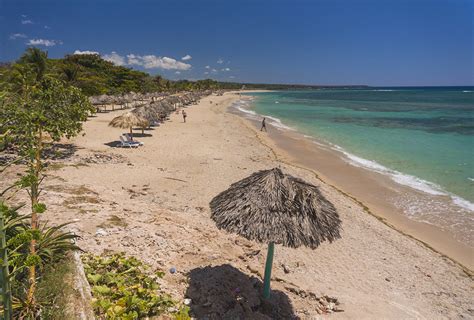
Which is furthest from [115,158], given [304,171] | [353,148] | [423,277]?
[353,148]

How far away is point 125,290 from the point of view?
177 inches

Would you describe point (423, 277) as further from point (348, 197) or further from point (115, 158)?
point (115, 158)

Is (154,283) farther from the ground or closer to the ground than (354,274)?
farther from the ground

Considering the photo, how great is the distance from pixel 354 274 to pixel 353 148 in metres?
15.4

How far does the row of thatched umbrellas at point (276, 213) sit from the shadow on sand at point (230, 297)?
27 cm

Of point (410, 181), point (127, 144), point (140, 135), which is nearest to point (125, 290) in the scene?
point (127, 144)

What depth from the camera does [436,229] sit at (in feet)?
30.4

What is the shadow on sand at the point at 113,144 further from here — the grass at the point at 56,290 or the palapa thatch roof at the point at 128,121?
the grass at the point at 56,290

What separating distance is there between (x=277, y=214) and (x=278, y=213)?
27 millimetres

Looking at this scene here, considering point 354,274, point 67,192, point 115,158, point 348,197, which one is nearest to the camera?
point 354,274

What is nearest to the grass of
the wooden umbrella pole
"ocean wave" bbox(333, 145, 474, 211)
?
the wooden umbrella pole

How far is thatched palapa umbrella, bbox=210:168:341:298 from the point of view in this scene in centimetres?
494

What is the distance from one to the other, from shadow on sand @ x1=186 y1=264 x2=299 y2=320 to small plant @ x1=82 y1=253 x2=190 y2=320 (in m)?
0.46

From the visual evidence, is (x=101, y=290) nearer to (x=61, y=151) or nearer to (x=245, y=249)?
(x=245, y=249)
